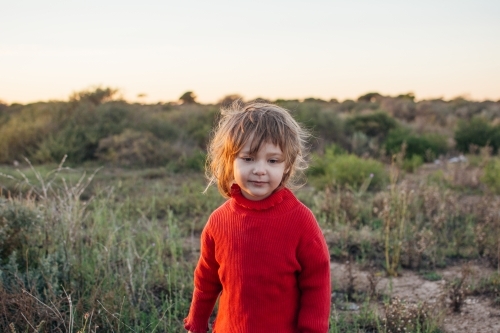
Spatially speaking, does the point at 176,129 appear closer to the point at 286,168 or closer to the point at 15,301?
the point at 15,301

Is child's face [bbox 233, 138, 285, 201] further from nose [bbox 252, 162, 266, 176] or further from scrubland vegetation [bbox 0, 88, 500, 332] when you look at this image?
scrubland vegetation [bbox 0, 88, 500, 332]

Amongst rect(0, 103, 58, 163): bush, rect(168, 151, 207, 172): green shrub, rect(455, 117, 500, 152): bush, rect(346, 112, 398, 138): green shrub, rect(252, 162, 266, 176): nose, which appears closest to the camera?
rect(252, 162, 266, 176): nose

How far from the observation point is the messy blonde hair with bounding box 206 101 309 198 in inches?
78.4

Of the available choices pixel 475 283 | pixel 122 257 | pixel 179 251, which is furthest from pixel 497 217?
pixel 122 257

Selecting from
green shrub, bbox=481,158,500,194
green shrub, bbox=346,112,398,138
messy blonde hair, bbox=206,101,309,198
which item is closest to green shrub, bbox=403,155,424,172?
green shrub, bbox=481,158,500,194

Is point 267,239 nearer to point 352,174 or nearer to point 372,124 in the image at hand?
point 352,174

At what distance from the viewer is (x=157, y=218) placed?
671 cm

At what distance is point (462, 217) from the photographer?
246 inches

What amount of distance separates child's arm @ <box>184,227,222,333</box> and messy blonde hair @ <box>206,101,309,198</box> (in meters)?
0.28

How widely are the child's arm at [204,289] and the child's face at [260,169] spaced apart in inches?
12.6

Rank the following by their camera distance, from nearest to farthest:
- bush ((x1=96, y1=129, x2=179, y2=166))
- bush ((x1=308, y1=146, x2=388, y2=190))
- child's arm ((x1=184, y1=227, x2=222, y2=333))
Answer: child's arm ((x1=184, y1=227, x2=222, y2=333)), bush ((x1=308, y1=146, x2=388, y2=190)), bush ((x1=96, y1=129, x2=179, y2=166))

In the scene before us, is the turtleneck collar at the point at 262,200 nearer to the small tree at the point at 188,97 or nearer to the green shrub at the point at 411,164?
the green shrub at the point at 411,164

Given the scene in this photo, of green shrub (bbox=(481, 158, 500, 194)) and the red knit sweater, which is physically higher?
the red knit sweater

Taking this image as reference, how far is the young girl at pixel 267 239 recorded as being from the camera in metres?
2.00
